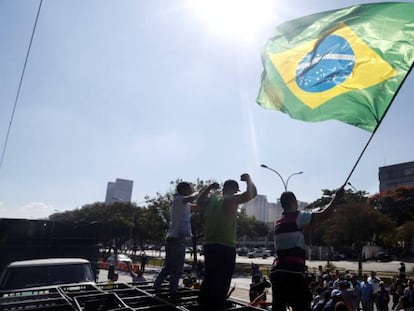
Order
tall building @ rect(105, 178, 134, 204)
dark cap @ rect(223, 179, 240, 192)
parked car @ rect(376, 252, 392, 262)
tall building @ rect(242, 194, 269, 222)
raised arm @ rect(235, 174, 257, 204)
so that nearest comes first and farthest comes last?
raised arm @ rect(235, 174, 257, 204), dark cap @ rect(223, 179, 240, 192), parked car @ rect(376, 252, 392, 262), tall building @ rect(242, 194, 269, 222), tall building @ rect(105, 178, 134, 204)

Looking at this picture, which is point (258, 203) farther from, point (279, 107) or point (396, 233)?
point (279, 107)

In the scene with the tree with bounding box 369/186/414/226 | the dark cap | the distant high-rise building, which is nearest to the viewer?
the dark cap

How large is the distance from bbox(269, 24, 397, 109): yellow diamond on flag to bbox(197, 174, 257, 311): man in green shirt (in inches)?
86.1

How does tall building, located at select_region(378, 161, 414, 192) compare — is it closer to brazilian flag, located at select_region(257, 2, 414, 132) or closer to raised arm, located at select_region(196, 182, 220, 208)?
brazilian flag, located at select_region(257, 2, 414, 132)

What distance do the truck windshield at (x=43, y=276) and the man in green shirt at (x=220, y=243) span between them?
4.54 metres

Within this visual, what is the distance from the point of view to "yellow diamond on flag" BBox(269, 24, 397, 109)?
204 inches

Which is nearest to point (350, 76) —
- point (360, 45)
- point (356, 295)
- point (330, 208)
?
point (360, 45)

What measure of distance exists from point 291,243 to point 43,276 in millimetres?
5547

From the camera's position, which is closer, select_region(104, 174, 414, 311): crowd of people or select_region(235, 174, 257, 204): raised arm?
select_region(104, 174, 414, 311): crowd of people

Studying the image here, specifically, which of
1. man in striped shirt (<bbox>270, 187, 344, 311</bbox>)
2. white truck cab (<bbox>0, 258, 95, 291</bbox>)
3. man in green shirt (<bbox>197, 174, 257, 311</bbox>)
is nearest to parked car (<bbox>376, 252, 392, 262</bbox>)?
white truck cab (<bbox>0, 258, 95, 291</bbox>)

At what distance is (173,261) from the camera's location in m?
5.25

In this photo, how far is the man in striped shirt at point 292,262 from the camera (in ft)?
12.5

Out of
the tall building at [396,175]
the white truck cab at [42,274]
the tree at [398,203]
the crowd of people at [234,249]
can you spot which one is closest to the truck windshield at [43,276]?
the white truck cab at [42,274]

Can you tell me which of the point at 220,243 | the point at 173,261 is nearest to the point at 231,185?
the point at 220,243
